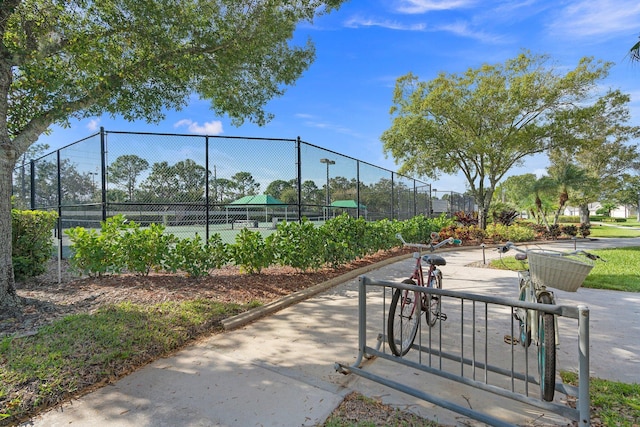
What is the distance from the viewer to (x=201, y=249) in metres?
5.74

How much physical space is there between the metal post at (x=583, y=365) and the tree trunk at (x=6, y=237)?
5.60 meters

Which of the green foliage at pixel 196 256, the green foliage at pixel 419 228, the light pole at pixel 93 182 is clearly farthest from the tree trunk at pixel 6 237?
the green foliage at pixel 419 228

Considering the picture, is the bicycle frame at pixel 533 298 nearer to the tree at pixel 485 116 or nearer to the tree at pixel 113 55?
the tree at pixel 113 55

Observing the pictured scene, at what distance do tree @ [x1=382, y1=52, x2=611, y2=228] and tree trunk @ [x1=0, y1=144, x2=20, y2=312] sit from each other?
47.2 ft

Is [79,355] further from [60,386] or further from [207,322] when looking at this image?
[207,322]

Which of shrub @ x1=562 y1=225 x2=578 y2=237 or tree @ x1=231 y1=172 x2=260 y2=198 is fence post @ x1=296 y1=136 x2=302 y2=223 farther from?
shrub @ x1=562 y1=225 x2=578 y2=237

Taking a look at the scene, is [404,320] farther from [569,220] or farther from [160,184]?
[569,220]

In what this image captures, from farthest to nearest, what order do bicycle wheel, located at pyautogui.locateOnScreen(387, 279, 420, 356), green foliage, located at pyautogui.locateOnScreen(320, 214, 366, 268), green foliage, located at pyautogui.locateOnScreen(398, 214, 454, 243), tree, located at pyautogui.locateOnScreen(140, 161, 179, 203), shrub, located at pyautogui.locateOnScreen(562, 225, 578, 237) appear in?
1. shrub, located at pyautogui.locateOnScreen(562, 225, 578, 237)
2. green foliage, located at pyautogui.locateOnScreen(398, 214, 454, 243)
3. green foliage, located at pyautogui.locateOnScreen(320, 214, 366, 268)
4. tree, located at pyautogui.locateOnScreen(140, 161, 179, 203)
5. bicycle wheel, located at pyautogui.locateOnScreen(387, 279, 420, 356)

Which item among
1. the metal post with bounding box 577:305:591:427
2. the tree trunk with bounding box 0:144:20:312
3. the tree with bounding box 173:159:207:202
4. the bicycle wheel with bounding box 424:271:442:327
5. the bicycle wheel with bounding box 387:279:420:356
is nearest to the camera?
the metal post with bounding box 577:305:591:427

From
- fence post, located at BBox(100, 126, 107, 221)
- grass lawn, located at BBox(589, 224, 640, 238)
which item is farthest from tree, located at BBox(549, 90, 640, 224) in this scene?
fence post, located at BBox(100, 126, 107, 221)

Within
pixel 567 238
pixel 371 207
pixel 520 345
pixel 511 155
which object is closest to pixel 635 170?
pixel 567 238

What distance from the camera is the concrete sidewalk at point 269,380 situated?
7.31 feet

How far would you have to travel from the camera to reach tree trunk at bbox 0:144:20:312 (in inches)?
153

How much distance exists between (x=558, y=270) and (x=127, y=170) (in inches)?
275
